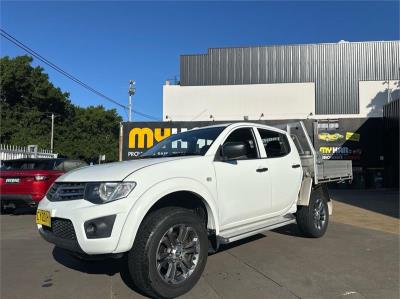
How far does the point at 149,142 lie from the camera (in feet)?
75.4

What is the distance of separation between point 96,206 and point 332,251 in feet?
13.6

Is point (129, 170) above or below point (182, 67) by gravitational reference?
below

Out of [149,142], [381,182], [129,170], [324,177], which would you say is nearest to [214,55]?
[149,142]

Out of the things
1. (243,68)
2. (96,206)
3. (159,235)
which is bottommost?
(159,235)

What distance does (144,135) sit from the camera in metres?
23.1

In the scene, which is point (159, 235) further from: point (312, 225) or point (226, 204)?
point (312, 225)

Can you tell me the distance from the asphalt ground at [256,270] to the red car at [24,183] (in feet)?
8.77

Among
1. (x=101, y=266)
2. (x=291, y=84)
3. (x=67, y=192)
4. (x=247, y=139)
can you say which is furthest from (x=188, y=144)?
(x=291, y=84)

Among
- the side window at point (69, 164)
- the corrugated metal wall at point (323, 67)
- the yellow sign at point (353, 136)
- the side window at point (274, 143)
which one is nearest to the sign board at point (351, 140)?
the yellow sign at point (353, 136)

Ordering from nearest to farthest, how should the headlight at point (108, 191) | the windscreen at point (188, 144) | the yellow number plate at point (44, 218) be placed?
the headlight at point (108, 191)
the yellow number plate at point (44, 218)
the windscreen at point (188, 144)

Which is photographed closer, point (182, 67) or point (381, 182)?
point (381, 182)

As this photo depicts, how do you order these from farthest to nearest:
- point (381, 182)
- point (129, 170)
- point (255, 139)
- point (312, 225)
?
1. point (381, 182)
2. point (312, 225)
3. point (255, 139)
4. point (129, 170)

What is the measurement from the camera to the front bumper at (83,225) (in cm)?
406

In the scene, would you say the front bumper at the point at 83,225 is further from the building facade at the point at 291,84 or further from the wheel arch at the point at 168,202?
the building facade at the point at 291,84
